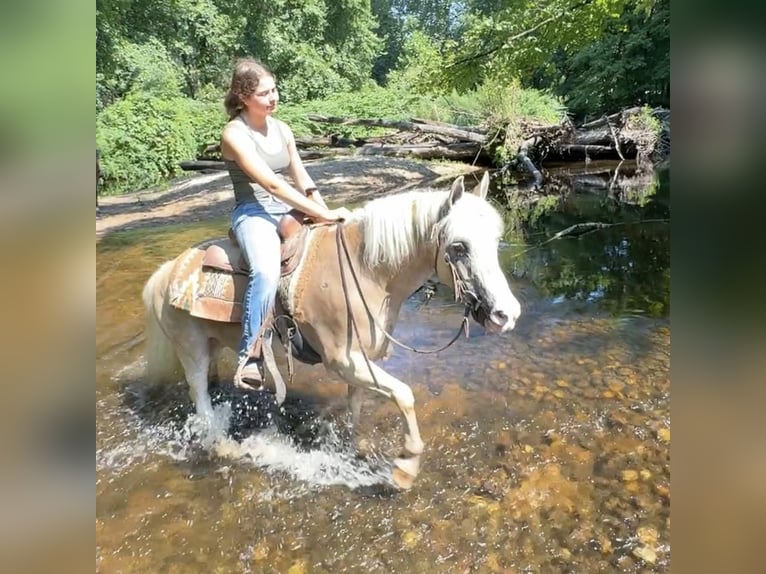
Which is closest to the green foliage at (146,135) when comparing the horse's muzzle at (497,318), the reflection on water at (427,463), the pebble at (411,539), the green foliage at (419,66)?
the reflection on water at (427,463)

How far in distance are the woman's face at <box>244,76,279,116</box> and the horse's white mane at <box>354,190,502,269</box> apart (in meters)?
0.53

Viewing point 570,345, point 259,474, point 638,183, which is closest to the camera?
point 259,474

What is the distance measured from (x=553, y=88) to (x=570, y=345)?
267cm

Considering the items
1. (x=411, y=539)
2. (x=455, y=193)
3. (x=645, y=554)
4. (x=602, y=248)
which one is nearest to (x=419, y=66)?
(x=602, y=248)

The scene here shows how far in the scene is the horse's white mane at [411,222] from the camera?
176cm

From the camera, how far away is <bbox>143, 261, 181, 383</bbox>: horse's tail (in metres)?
2.28

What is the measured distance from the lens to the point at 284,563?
1.79 meters

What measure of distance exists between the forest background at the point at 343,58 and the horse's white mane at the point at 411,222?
2172mm

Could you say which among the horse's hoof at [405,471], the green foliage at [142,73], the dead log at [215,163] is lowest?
the horse's hoof at [405,471]

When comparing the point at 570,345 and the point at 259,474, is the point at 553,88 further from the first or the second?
the point at 259,474

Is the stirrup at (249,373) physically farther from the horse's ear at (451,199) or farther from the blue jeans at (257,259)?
the horse's ear at (451,199)

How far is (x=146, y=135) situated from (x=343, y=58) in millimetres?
1550
